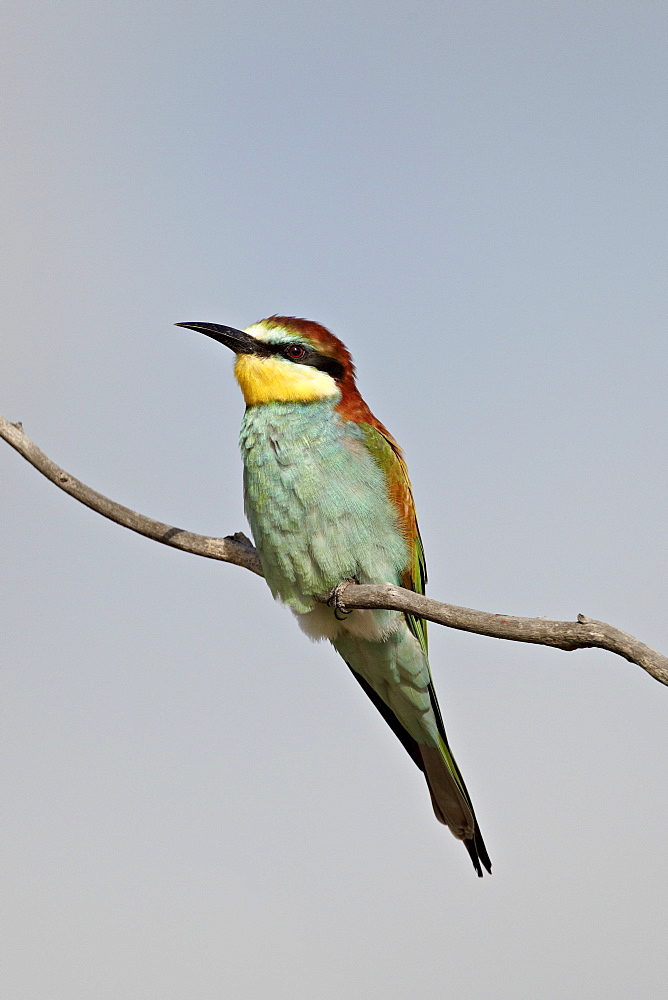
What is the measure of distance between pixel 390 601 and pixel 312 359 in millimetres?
1073

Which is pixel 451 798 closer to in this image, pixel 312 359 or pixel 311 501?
pixel 311 501

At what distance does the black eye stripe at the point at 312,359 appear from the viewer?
3514 millimetres

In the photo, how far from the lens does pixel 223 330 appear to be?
3537 mm

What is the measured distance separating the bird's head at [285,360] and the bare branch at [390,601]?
1.76 feet

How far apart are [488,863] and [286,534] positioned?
4.92 feet

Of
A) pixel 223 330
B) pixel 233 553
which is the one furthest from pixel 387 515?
pixel 223 330

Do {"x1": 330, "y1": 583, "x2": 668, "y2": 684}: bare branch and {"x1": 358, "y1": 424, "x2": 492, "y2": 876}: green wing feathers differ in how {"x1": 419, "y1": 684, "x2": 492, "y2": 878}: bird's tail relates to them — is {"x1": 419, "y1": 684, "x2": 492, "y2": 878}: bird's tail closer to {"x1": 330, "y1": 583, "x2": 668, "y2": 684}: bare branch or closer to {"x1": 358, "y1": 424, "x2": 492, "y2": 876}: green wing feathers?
{"x1": 358, "y1": 424, "x2": 492, "y2": 876}: green wing feathers

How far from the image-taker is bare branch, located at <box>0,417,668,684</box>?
2.42m

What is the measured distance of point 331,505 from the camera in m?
3.34

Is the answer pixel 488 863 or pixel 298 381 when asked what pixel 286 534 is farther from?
pixel 488 863

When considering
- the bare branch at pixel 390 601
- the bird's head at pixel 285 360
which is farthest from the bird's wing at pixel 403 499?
the bare branch at pixel 390 601

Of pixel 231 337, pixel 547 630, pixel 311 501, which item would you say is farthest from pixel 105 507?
pixel 547 630

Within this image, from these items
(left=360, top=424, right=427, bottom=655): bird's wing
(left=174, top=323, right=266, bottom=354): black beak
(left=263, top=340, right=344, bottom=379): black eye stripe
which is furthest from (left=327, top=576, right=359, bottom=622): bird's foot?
(left=174, top=323, right=266, bottom=354): black beak

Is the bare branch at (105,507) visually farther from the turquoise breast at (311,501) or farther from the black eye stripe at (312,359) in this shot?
the black eye stripe at (312,359)
